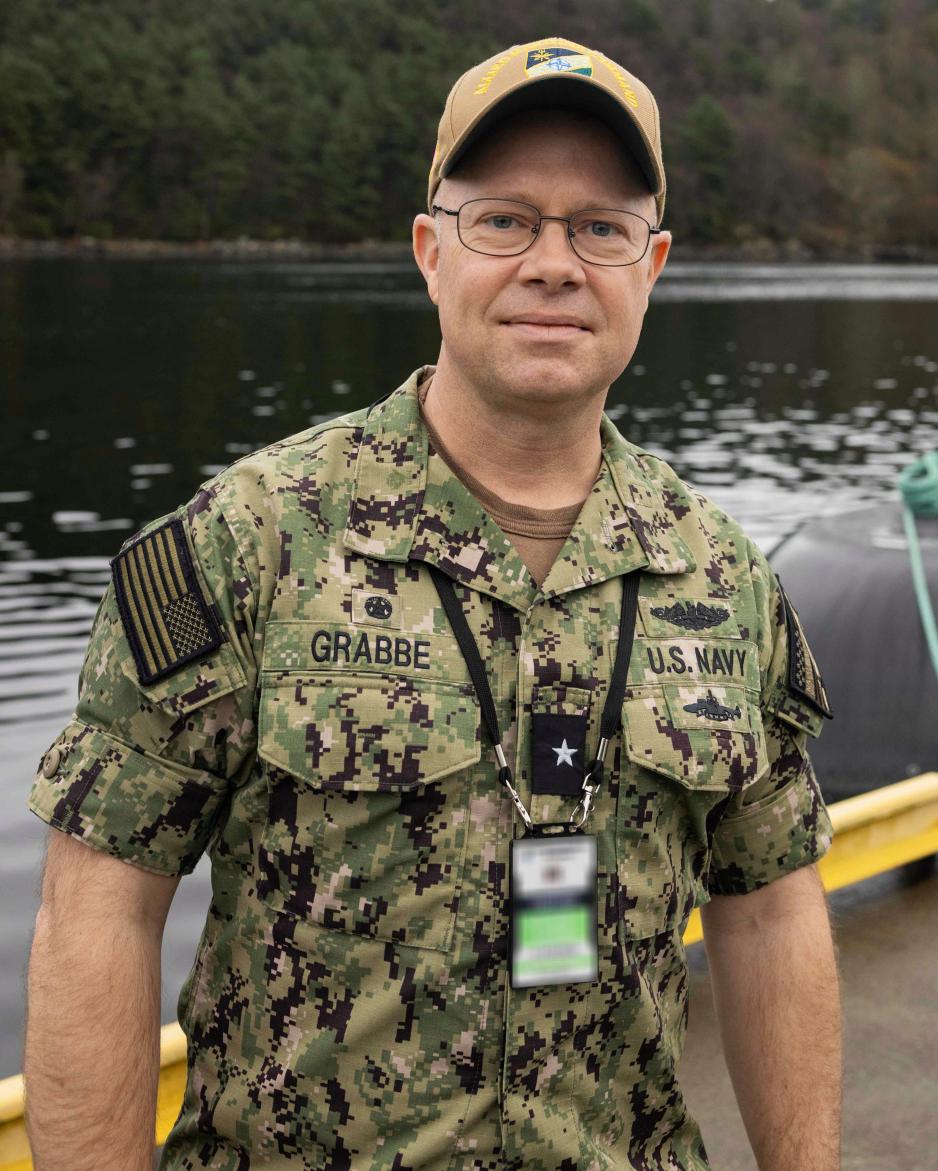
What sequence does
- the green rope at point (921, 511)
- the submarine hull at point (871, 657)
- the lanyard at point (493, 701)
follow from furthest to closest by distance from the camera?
the submarine hull at point (871, 657) → the green rope at point (921, 511) → the lanyard at point (493, 701)

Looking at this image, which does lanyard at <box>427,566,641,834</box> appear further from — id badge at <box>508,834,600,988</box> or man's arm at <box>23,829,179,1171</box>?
man's arm at <box>23,829,179,1171</box>

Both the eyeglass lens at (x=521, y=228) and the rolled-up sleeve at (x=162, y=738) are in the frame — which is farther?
the eyeglass lens at (x=521, y=228)

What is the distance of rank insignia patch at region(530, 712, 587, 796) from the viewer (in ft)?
6.49

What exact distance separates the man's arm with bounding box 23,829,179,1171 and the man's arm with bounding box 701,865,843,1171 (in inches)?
35.3

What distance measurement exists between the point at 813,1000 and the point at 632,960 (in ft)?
1.26

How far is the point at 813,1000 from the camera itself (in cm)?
225

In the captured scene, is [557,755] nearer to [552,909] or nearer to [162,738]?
[552,909]

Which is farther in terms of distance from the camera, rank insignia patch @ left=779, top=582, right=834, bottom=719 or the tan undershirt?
rank insignia patch @ left=779, top=582, right=834, bottom=719

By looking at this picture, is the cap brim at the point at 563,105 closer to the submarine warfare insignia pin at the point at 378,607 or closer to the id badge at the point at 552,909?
the submarine warfare insignia pin at the point at 378,607

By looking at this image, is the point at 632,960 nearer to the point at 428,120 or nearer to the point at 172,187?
the point at 172,187

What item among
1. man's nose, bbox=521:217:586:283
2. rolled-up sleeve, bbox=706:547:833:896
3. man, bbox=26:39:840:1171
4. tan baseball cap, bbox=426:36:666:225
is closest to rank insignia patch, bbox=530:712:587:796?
man, bbox=26:39:840:1171

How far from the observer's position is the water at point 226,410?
428 inches

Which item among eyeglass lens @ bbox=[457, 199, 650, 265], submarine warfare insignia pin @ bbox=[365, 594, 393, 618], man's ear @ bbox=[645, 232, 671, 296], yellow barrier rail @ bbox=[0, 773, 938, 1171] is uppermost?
eyeglass lens @ bbox=[457, 199, 650, 265]

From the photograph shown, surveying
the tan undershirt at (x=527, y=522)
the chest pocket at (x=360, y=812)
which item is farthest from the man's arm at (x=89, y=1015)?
the tan undershirt at (x=527, y=522)
